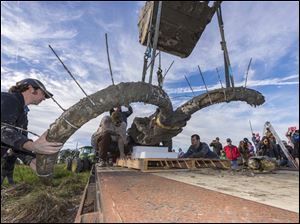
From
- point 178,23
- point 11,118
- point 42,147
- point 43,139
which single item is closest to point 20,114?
point 11,118

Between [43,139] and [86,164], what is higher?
[86,164]

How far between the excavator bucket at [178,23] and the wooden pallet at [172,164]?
251 cm

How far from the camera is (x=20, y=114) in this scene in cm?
234

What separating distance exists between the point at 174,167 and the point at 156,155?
15.8 inches

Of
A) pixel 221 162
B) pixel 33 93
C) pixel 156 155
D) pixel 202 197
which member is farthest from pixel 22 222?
pixel 221 162

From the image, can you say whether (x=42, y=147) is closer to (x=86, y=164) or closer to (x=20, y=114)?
(x=20, y=114)

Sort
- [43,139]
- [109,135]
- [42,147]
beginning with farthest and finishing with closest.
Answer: [109,135] → [43,139] → [42,147]

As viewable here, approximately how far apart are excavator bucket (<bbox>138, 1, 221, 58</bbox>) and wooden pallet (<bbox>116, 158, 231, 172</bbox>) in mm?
2510

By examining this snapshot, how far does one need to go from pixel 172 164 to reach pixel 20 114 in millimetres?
2928

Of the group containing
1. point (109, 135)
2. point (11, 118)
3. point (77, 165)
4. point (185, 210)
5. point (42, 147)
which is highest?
point (109, 135)

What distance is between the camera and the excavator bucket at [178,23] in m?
4.54

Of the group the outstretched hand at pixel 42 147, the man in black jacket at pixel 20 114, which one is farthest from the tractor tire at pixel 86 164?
the outstretched hand at pixel 42 147

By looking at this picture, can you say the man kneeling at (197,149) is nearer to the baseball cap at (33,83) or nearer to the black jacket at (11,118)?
the baseball cap at (33,83)

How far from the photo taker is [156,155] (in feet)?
15.3
